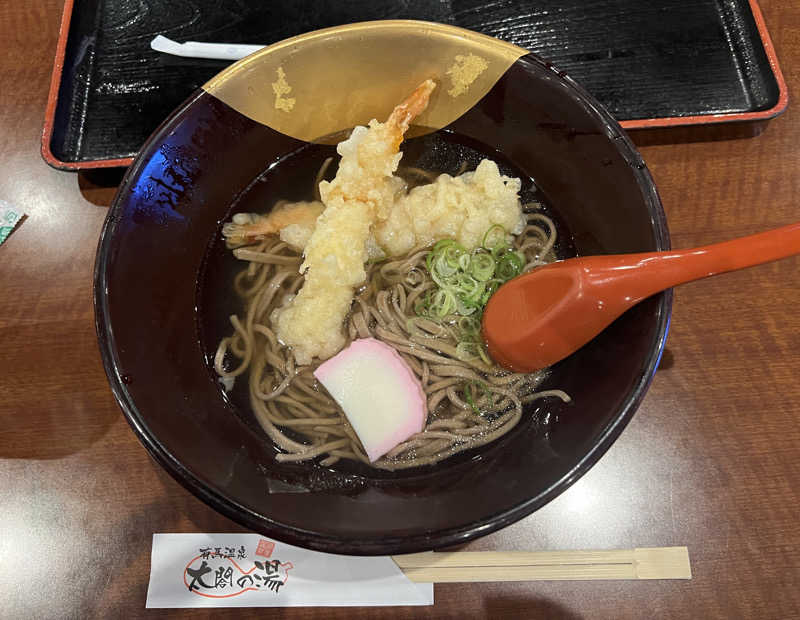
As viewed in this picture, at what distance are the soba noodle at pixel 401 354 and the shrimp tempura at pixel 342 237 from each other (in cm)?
7

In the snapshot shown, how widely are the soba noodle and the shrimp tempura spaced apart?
7 centimetres

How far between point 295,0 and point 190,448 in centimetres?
169

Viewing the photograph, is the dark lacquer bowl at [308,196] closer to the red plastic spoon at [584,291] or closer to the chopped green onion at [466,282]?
the red plastic spoon at [584,291]

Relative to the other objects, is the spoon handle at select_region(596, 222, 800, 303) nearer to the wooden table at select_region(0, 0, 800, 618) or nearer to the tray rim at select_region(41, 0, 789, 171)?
the wooden table at select_region(0, 0, 800, 618)

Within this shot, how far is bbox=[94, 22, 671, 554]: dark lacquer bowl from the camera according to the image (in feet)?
3.69

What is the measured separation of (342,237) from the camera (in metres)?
1.45

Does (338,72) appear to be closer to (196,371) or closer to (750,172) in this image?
(196,371)

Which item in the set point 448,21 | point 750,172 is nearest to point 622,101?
point 750,172

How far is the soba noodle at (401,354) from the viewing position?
4.49ft

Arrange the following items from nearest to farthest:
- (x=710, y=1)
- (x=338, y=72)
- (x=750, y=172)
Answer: (x=338, y=72) < (x=750, y=172) < (x=710, y=1)


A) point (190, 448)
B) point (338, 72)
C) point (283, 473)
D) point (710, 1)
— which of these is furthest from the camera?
point (710, 1)

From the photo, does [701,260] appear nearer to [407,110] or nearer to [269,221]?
[407,110]

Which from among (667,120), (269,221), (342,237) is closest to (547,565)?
(342,237)

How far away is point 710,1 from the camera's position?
1.95m
